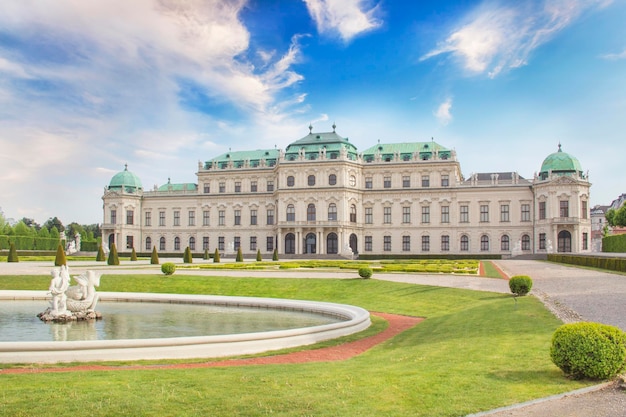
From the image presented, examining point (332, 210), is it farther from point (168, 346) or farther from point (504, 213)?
point (168, 346)

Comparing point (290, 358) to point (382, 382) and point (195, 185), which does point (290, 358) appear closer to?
point (382, 382)

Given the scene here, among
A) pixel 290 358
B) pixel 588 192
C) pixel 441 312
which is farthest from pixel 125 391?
pixel 588 192

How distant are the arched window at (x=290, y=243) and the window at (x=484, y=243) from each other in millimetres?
23669

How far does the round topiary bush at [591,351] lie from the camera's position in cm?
856

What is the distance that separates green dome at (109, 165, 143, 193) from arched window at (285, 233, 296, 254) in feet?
82.1

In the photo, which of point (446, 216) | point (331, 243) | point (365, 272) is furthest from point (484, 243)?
point (365, 272)

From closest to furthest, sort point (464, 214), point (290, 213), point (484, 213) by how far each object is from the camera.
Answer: point (484, 213) < point (464, 214) < point (290, 213)

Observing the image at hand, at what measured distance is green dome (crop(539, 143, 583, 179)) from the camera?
67.2 metres

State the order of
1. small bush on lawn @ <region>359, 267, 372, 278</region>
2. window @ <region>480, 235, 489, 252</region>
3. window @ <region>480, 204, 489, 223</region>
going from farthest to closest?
window @ <region>480, 204, 489, 223</region> → window @ <region>480, 235, 489, 252</region> → small bush on lawn @ <region>359, 267, 372, 278</region>

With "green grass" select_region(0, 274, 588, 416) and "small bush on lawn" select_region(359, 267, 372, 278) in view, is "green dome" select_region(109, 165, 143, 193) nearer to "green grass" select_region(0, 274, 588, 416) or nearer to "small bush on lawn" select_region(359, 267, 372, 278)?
"small bush on lawn" select_region(359, 267, 372, 278)

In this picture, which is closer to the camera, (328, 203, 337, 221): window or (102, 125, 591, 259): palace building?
(102, 125, 591, 259): palace building

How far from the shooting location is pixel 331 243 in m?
70.8

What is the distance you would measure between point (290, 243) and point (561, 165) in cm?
3487

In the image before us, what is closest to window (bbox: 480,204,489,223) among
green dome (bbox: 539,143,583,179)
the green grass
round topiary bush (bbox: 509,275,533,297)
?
green dome (bbox: 539,143,583,179)
